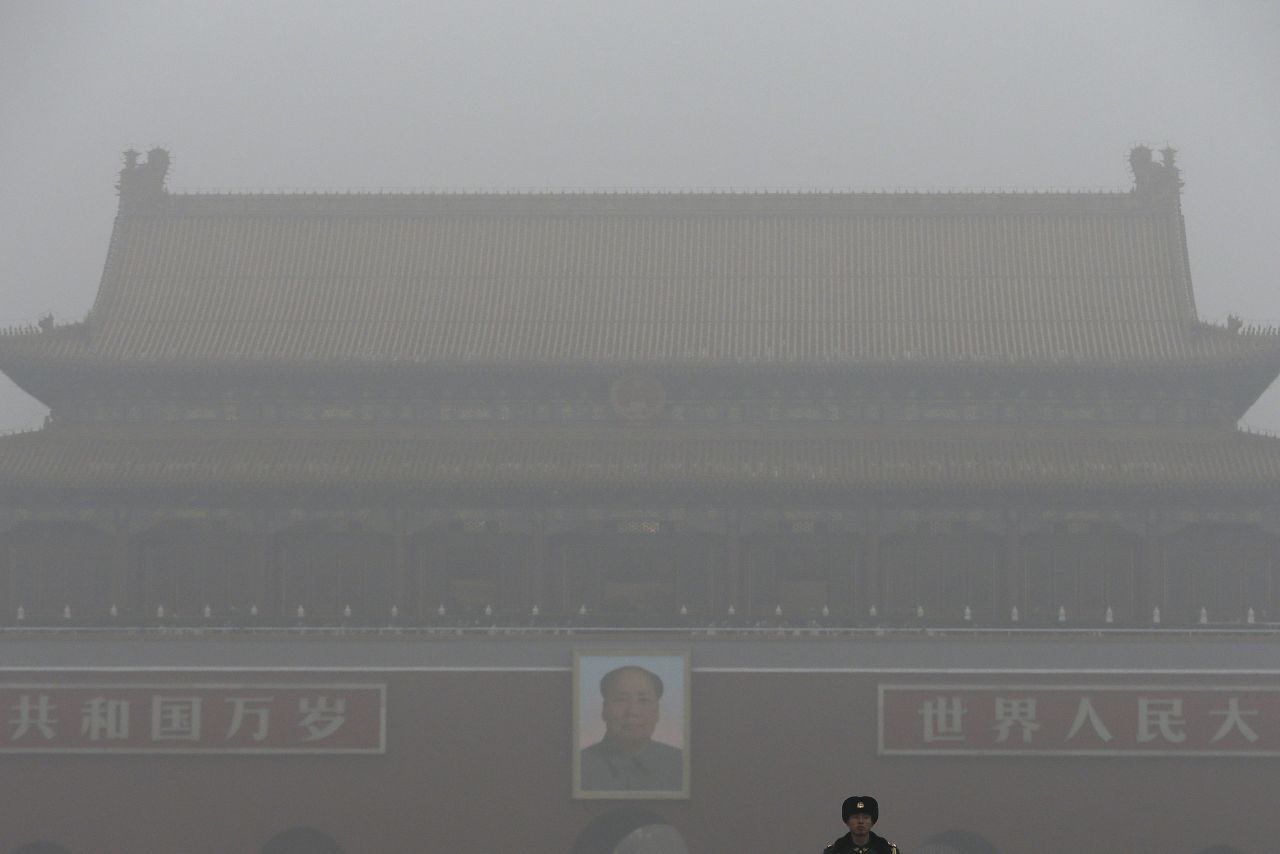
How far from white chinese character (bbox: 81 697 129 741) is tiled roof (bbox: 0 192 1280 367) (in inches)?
237

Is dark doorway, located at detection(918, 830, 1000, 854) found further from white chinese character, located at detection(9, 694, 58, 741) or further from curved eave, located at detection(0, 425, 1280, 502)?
white chinese character, located at detection(9, 694, 58, 741)

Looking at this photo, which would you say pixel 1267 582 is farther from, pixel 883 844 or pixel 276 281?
pixel 883 844

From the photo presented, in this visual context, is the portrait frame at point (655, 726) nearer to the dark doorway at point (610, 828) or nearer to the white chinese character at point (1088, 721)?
the dark doorway at point (610, 828)

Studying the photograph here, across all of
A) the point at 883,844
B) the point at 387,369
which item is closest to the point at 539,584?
the point at 387,369

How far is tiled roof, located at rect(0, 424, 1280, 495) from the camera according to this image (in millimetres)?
Answer: 28750

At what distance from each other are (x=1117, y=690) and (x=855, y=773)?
3.71 m

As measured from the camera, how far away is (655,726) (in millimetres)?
26406

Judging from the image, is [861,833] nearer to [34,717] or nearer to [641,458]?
→ [34,717]

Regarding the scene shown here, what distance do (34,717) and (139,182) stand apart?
1092 centimetres

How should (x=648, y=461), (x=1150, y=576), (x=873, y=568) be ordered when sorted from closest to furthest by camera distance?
(x=1150, y=576) < (x=873, y=568) < (x=648, y=461)

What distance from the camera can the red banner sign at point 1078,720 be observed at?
26156 millimetres

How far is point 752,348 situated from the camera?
3061 cm

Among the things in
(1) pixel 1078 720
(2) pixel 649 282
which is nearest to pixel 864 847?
(1) pixel 1078 720

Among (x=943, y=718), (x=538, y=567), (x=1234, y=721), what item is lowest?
(x=1234, y=721)
